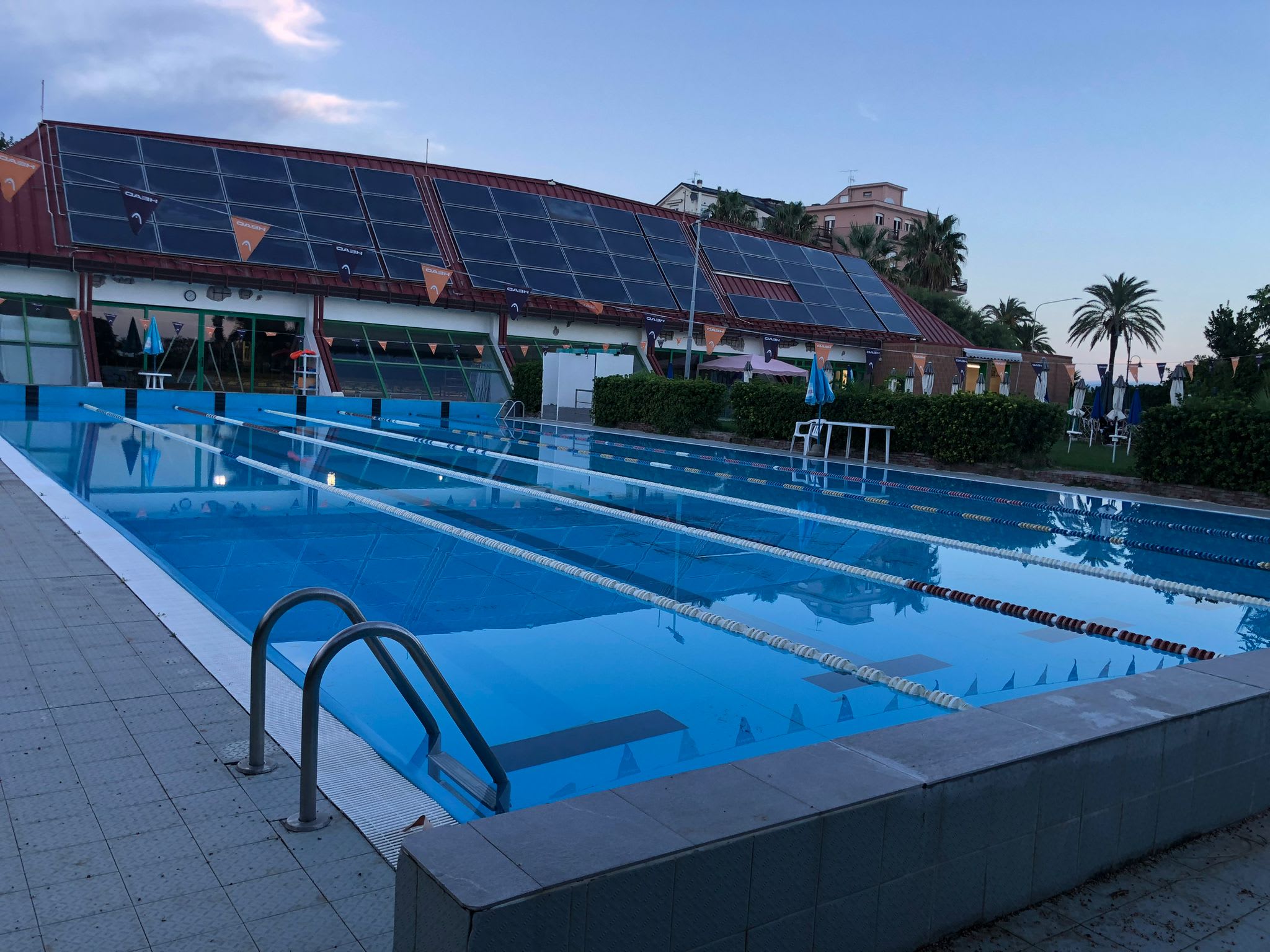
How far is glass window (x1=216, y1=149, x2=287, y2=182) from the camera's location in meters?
27.3

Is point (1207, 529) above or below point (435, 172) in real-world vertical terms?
below

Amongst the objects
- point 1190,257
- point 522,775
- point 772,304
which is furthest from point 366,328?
point 522,775

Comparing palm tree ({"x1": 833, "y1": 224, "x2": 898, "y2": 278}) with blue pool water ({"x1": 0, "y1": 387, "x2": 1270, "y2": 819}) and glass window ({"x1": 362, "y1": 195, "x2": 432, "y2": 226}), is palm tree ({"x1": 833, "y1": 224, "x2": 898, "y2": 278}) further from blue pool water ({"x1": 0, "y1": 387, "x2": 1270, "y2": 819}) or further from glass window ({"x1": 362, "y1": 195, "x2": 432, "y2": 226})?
blue pool water ({"x1": 0, "y1": 387, "x2": 1270, "y2": 819})

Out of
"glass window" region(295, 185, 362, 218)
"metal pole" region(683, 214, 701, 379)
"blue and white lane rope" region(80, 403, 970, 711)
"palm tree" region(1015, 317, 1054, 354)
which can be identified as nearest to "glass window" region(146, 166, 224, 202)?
"glass window" region(295, 185, 362, 218)

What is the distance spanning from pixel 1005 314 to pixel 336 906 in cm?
6181

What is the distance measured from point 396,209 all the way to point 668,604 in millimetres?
25139

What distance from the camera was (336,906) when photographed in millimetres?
2533

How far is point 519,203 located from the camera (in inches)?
1244

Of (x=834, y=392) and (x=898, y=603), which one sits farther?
(x=834, y=392)

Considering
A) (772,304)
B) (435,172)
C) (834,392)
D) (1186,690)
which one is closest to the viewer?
(1186,690)

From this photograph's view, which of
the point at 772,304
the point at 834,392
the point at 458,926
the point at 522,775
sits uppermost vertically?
the point at 772,304

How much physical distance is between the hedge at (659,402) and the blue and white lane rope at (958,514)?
4.12 meters

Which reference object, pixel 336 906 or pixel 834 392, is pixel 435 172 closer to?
pixel 834 392

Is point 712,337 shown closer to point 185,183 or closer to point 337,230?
point 337,230
